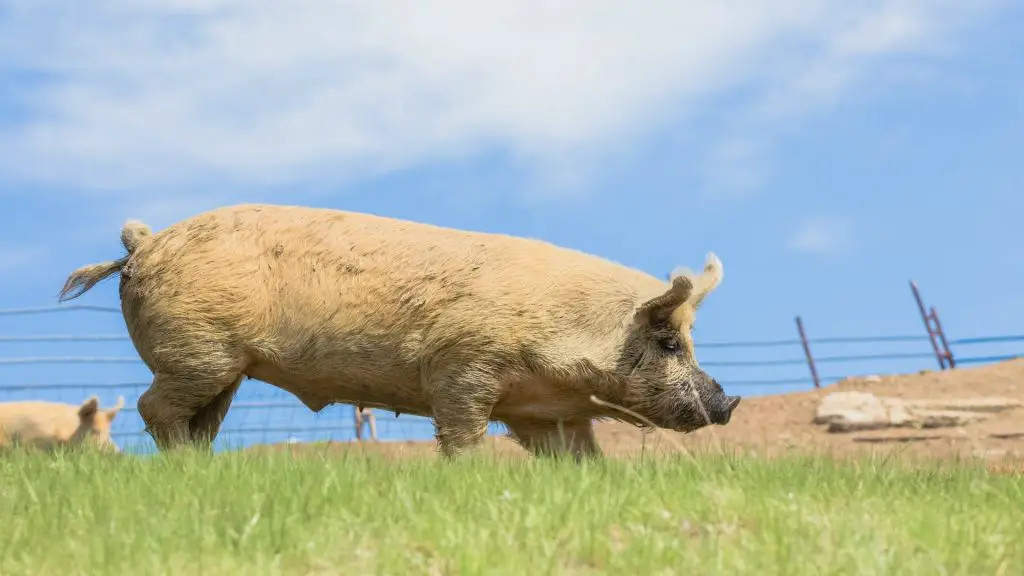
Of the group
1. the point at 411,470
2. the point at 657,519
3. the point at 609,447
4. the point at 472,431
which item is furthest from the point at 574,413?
the point at 609,447

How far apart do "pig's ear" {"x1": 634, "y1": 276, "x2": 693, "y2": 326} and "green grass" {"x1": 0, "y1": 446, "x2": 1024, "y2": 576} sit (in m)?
1.36

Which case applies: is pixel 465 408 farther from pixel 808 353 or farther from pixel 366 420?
pixel 808 353

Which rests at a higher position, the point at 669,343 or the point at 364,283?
the point at 364,283

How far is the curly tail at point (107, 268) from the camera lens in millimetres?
7706

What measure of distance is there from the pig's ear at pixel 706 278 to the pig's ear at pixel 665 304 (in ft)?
1.01

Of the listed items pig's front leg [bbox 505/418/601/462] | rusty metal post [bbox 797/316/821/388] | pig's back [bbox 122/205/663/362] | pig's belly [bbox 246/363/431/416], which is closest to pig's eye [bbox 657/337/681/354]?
pig's back [bbox 122/205/663/362]

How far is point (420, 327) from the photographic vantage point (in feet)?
21.9

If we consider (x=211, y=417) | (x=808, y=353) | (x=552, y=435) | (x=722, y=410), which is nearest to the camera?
(x=722, y=410)

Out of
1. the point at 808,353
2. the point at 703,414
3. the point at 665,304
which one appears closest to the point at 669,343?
the point at 665,304

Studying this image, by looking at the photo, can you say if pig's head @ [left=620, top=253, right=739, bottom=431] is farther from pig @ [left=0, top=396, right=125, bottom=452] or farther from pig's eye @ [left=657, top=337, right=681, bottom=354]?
pig @ [left=0, top=396, right=125, bottom=452]

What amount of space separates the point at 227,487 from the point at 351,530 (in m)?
0.89

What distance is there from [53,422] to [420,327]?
767cm

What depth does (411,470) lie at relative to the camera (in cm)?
527

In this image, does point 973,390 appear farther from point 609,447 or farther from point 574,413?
point 574,413
